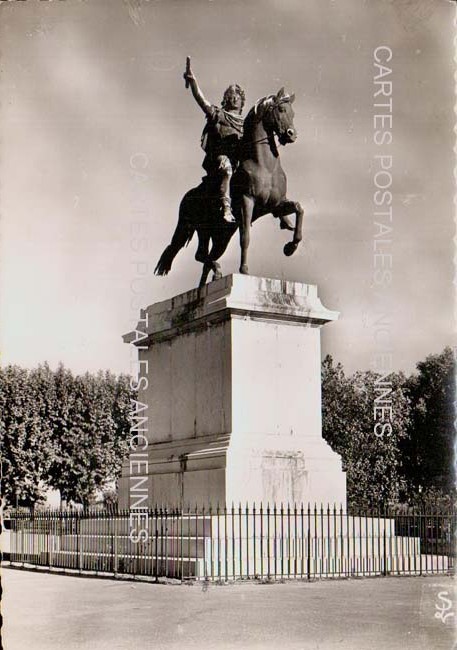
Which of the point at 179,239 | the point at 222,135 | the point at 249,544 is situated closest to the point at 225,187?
the point at 222,135

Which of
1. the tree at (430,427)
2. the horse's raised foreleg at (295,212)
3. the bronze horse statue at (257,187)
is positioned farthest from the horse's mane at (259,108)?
the tree at (430,427)

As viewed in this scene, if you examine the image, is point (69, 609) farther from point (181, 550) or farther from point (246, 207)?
point (246, 207)

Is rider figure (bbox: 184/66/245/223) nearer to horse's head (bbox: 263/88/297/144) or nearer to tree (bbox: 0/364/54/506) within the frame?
horse's head (bbox: 263/88/297/144)

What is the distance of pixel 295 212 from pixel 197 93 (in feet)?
8.92

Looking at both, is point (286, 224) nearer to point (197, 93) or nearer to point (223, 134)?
point (223, 134)

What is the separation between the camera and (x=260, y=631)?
939 cm

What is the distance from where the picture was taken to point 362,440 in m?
39.0

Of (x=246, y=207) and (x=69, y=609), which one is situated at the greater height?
(x=246, y=207)

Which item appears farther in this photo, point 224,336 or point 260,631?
point 224,336

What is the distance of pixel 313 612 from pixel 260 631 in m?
1.44

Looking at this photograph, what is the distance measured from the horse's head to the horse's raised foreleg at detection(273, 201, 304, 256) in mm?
1243

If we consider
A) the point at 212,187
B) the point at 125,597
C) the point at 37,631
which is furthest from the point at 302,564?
the point at 212,187

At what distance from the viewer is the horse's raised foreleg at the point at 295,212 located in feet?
58.7

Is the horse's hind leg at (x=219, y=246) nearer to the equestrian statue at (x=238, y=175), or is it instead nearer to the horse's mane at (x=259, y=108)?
the equestrian statue at (x=238, y=175)
